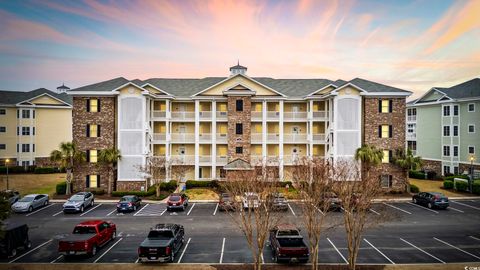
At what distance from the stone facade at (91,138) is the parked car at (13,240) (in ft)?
63.3

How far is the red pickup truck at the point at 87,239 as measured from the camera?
18.3 m

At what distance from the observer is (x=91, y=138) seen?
3928 cm

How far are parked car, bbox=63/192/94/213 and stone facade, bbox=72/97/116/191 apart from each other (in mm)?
6527

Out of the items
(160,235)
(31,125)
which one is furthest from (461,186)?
(31,125)

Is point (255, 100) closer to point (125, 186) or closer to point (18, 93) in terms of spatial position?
point (125, 186)

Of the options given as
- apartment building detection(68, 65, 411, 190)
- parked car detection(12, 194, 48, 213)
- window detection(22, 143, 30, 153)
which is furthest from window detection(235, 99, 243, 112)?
window detection(22, 143, 30, 153)

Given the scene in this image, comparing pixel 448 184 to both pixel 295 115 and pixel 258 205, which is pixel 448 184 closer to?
pixel 295 115

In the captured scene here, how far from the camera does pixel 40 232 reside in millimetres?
24203

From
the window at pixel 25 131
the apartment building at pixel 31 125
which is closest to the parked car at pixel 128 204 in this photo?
the apartment building at pixel 31 125

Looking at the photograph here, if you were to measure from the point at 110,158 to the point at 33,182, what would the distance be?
1684cm

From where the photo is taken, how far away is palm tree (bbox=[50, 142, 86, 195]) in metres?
37.3

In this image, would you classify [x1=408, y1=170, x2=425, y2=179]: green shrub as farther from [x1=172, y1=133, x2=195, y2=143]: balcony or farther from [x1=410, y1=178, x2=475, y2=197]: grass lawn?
[x1=172, y1=133, x2=195, y2=143]: balcony

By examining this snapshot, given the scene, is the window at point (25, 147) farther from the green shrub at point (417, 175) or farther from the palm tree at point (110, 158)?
the green shrub at point (417, 175)

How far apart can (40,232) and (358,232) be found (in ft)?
72.1
